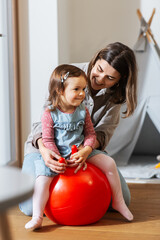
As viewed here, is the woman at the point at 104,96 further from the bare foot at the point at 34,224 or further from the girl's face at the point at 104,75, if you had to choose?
the bare foot at the point at 34,224

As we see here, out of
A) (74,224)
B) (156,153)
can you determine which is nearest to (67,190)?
(74,224)

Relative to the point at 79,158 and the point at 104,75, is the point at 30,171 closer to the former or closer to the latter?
the point at 79,158

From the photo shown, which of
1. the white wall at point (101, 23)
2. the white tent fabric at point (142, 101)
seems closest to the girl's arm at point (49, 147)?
the white tent fabric at point (142, 101)

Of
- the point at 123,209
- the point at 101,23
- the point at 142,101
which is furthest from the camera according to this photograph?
the point at 101,23

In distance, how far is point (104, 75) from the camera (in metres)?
1.76

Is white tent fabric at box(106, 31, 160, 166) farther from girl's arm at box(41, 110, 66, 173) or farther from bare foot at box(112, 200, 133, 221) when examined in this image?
girl's arm at box(41, 110, 66, 173)

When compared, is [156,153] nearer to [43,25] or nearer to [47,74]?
[47,74]

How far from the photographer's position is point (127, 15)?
3482 mm

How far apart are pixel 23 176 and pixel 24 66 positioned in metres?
2.12

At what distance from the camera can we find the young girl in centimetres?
159

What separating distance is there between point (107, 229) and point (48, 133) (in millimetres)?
505

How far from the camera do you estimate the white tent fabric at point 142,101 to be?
300 centimetres

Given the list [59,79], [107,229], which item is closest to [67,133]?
[59,79]

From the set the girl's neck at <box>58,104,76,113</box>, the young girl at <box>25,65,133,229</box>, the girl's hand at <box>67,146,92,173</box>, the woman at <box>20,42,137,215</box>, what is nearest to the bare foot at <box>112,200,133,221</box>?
the young girl at <box>25,65,133,229</box>
